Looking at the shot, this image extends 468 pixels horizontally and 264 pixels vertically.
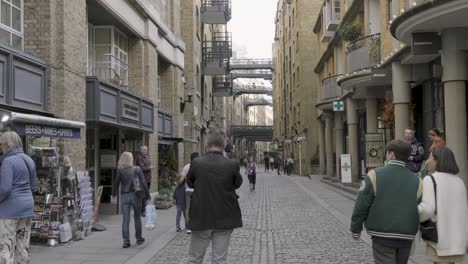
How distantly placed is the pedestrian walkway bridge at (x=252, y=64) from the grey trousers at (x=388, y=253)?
79401 mm

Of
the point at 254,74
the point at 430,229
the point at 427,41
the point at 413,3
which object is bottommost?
the point at 430,229

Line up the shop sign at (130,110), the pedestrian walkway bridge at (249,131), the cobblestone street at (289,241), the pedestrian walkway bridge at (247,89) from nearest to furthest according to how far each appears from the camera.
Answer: the cobblestone street at (289,241), the shop sign at (130,110), the pedestrian walkway bridge at (249,131), the pedestrian walkway bridge at (247,89)

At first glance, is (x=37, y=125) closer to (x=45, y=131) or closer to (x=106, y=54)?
(x=45, y=131)

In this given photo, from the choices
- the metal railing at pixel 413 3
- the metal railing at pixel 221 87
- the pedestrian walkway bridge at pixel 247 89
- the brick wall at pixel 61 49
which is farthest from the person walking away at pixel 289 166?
the pedestrian walkway bridge at pixel 247 89

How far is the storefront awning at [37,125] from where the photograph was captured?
8281 mm

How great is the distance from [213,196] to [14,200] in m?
2.50

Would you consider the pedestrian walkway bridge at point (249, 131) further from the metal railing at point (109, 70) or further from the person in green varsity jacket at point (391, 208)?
the person in green varsity jacket at point (391, 208)

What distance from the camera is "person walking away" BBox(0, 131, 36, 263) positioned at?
259 inches

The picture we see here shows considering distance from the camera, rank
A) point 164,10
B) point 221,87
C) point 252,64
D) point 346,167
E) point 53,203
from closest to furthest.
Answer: point 53,203, point 346,167, point 164,10, point 221,87, point 252,64

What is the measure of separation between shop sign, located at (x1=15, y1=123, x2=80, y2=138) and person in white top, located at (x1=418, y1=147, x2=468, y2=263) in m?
5.75

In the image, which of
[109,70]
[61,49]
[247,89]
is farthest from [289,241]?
[247,89]

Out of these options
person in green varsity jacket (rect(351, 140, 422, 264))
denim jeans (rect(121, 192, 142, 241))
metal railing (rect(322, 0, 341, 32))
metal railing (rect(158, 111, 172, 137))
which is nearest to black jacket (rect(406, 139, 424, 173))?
denim jeans (rect(121, 192, 142, 241))

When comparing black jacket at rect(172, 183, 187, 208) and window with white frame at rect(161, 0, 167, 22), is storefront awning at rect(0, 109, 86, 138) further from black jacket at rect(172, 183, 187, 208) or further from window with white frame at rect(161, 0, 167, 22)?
window with white frame at rect(161, 0, 167, 22)

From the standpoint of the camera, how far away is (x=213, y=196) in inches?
219
